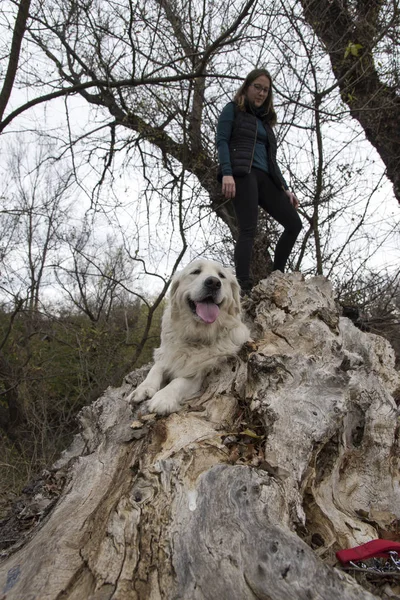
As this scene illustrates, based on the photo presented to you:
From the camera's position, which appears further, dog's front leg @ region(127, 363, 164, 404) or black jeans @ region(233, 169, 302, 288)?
black jeans @ region(233, 169, 302, 288)

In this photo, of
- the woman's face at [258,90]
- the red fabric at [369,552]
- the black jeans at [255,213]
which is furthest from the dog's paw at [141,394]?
the woman's face at [258,90]

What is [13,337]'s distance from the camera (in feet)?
27.5

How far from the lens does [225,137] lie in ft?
15.8

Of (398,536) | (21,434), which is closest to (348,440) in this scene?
(398,536)

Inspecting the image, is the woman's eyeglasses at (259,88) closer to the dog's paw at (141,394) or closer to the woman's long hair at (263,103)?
the woman's long hair at (263,103)

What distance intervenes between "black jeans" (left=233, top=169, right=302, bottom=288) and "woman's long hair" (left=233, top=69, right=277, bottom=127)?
0.76 m

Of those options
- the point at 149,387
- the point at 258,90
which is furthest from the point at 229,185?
the point at 149,387

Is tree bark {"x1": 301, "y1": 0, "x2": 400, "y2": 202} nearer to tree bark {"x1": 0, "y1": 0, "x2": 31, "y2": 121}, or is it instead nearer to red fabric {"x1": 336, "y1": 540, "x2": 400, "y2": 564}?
tree bark {"x1": 0, "y1": 0, "x2": 31, "y2": 121}

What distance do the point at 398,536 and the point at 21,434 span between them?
7.24m

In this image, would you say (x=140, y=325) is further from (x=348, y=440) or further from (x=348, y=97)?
(x=348, y=440)

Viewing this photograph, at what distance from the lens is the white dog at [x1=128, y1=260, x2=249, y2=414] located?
3541 mm

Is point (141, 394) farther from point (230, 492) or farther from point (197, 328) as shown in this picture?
point (230, 492)

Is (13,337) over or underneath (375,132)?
underneath

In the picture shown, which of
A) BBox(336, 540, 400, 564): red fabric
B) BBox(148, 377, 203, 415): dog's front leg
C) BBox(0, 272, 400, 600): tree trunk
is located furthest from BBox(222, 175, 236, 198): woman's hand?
BBox(336, 540, 400, 564): red fabric
